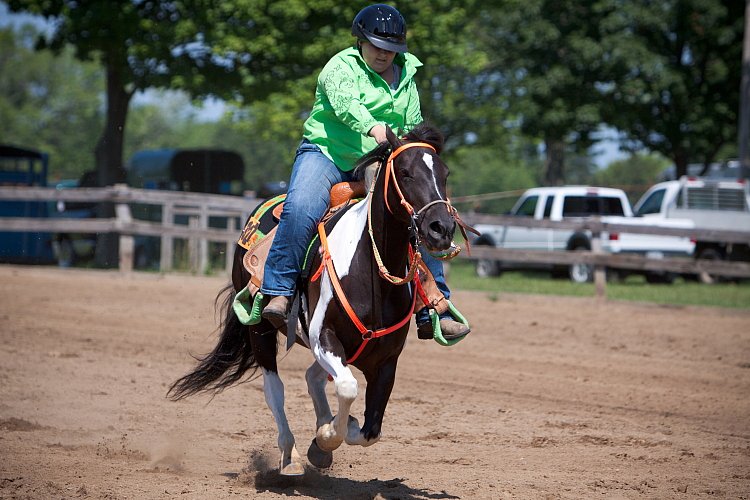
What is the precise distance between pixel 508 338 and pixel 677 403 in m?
3.75

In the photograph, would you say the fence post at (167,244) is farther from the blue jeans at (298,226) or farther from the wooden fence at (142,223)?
the blue jeans at (298,226)

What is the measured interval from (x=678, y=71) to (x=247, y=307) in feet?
84.8

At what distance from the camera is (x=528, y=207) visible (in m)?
22.9

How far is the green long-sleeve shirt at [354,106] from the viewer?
17.8ft

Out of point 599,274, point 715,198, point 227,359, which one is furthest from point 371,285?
point 715,198

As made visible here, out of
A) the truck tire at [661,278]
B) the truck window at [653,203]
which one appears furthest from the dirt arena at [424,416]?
A: the truck window at [653,203]

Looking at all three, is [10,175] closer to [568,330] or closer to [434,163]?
[568,330]

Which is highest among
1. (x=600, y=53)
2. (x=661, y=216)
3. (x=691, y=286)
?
(x=600, y=53)

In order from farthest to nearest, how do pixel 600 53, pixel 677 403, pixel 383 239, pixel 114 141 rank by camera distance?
pixel 600 53
pixel 114 141
pixel 677 403
pixel 383 239

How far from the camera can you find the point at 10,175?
27.1 m

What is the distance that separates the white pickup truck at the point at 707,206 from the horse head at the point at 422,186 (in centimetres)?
1769

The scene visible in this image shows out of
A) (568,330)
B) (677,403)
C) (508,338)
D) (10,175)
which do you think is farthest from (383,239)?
(10,175)

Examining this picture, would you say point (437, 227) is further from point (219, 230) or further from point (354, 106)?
point (219, 230)

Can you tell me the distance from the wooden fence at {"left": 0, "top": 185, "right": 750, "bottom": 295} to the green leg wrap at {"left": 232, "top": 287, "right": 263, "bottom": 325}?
955 centimetres
